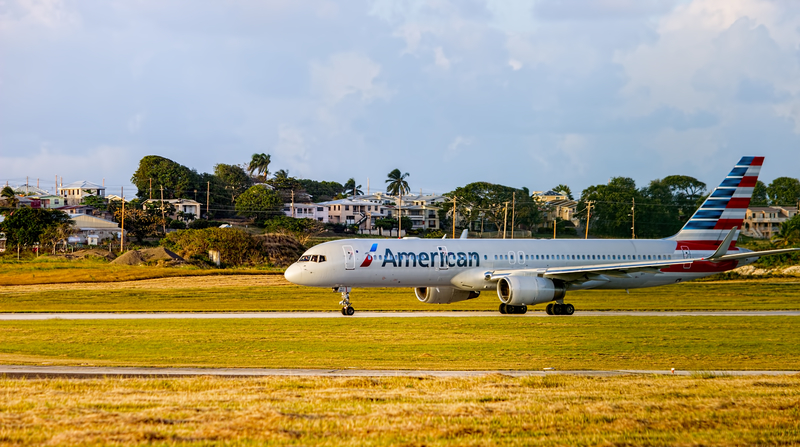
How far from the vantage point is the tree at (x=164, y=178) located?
145375 mm

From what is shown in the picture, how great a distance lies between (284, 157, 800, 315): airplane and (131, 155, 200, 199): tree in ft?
357

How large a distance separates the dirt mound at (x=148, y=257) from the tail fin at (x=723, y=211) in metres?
44.7

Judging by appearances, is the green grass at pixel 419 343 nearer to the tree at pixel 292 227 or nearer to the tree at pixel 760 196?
the tree at pixel 292 227

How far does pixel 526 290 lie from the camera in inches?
1524

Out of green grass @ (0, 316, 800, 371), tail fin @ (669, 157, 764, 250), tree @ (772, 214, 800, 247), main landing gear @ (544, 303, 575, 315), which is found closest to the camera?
green grass @ (0, 316, 800, 371)

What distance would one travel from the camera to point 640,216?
114 metres

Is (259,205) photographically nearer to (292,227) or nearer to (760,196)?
(292,227)

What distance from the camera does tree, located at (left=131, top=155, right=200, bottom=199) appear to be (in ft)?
477

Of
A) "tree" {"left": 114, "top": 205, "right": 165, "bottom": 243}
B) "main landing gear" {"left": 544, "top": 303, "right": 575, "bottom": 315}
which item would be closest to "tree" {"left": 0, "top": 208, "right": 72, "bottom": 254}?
"tree" {"left": 114, "top": 205, "right": 165, "bottom": 243}

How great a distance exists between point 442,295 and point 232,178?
13074 cm

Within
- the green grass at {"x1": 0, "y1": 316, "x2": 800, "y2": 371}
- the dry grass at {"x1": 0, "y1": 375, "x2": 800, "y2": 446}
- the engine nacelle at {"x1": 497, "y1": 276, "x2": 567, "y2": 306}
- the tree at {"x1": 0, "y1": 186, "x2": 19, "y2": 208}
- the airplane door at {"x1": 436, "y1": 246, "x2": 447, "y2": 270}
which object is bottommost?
the green grass at {"x1": 0, "y1": 316, "x2": 800, "y2": 371}

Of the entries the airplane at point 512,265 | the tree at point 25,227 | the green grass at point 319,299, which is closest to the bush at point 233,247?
the tree at point 25,227

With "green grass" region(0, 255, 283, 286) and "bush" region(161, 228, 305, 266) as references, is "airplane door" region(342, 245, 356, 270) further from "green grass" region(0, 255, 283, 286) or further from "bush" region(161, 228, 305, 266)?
"bush" region(161, 228, 305, 266)

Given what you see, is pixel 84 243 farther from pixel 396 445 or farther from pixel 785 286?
pixel 396 445
